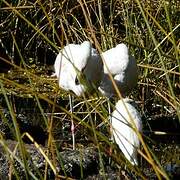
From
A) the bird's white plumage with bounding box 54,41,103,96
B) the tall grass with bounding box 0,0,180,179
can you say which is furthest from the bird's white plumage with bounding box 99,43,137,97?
the tall grass with bounding box 0,0,180,179

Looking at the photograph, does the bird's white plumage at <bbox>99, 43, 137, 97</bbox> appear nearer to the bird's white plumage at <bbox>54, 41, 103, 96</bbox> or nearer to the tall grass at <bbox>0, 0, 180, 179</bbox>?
the bird's white plumage at <bbox>54, 41, 103, 96</bbox>

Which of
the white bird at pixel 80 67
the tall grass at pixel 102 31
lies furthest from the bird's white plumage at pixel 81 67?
the tall grass at pixel 102 31

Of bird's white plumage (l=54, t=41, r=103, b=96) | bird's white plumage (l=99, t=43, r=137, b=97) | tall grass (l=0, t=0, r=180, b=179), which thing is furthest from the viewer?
tall grass (l=0, t=0, r=180, b=179)

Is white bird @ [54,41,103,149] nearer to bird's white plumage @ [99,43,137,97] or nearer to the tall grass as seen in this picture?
bird's white plumage @ [99,43,137,97]

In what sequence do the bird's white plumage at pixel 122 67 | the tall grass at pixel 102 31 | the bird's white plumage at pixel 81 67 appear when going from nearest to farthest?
the bird's white plumage at pixel 81 67
the bird's white plumage at pixel 122 67
the tall grass at pixel 102 31

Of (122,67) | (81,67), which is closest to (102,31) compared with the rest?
(122,67)

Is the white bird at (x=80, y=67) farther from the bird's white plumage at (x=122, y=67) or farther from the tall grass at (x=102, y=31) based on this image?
the tall grass at (x=102, y=31)

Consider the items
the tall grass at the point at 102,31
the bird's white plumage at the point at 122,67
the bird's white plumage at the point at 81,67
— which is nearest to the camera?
the bird's white plumage at the point at 81,67

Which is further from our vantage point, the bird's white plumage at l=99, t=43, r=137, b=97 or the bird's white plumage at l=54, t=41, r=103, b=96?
the bird's white plumage at l=99, t=43, r=137, b=97

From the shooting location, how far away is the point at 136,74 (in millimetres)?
3824

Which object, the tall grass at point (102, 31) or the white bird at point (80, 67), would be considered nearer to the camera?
the white bird at point (80, 67)

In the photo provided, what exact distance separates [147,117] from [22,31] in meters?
1.41

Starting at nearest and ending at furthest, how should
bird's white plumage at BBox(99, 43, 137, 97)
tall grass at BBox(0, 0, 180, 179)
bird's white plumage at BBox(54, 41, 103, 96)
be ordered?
bird's white plumage at BBox(54, 41, 103, 96)
bird's white plumage at BBox(99, 43, 137, 97)
tall grass at BBox(0, 0, 180, 179)

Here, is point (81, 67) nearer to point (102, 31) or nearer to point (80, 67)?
point (80, 67)
